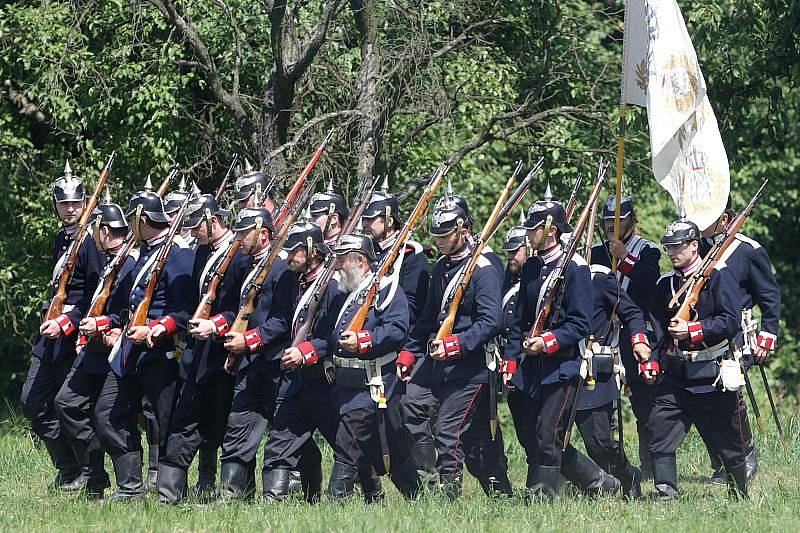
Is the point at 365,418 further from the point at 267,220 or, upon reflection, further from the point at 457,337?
the point at 267,220

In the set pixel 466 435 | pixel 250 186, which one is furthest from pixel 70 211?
pixel 466 435

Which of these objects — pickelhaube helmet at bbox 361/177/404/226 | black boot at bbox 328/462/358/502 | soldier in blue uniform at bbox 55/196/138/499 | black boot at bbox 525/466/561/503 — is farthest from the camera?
pickelhaube helmet at bbox 361/177/404/226

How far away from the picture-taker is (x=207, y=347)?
9.07 metres

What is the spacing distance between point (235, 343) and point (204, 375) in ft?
1.42

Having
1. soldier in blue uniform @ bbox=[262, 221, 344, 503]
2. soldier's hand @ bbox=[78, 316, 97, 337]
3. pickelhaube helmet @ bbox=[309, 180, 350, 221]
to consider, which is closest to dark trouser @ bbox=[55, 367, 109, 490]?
soldier's hand @ bbox=[78, 316, 97, 337]

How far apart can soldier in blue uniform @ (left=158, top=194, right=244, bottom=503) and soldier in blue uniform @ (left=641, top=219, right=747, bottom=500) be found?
9.39 ft

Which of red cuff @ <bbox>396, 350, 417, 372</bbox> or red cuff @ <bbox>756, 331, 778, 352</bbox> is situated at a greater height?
red cuff @ <bbox>756, 331, 778, 352</bbox>

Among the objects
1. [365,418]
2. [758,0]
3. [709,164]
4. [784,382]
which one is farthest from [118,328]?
[784,382]

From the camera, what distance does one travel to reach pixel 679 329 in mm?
8578

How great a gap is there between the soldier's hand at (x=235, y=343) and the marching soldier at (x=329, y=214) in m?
1.37

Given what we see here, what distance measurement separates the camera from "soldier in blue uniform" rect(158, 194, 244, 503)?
29.2 feet

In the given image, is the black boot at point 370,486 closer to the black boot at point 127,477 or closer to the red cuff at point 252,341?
the red cuff at point 252,341

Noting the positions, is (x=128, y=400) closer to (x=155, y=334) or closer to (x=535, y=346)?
(x=155, y=334)

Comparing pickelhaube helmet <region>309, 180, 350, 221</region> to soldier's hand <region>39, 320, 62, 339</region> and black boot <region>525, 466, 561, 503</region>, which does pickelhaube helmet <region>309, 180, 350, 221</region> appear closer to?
soldier's hand <region>39, 320, 62, 339</region>
